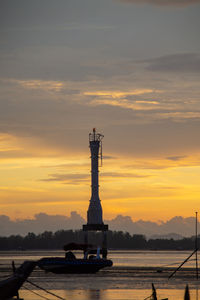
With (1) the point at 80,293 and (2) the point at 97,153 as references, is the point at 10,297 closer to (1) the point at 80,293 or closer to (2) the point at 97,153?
(1) the point at 80,293

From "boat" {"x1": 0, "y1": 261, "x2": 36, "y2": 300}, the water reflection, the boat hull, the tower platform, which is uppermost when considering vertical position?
the tower platform

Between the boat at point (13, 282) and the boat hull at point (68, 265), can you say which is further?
the boat hull at point (68, 265)

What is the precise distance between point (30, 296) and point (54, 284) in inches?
689

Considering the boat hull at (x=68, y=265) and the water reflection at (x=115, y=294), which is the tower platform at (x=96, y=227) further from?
the water reflection at (x=115, y=294)

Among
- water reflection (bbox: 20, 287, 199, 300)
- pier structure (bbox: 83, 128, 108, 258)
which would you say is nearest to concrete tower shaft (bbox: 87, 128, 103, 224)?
pier structure (bbox: 83, 128, 108, 258)

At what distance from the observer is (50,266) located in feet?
363

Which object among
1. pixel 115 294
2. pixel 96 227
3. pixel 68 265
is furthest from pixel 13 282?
pixel 96 227

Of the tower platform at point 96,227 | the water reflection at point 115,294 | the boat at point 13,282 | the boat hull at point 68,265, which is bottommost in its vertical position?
the water reflection at point 115,294

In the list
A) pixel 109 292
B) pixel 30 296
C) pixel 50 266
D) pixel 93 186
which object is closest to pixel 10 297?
pixel 30 296

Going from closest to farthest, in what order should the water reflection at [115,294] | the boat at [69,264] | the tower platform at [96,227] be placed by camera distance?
the water reflection at [115,294] < the boat at [69,264] < the tower platform at [96,227]

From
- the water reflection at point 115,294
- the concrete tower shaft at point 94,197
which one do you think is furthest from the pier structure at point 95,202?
the water reflection at point 115,294

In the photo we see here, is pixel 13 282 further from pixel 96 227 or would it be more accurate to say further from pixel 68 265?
pixel 96 227

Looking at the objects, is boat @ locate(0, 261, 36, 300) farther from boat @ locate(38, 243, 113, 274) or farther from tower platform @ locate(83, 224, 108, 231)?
tower platform @ locate(83, 224, 108, 231)

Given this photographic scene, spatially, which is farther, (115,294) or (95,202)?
(95,202)
